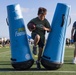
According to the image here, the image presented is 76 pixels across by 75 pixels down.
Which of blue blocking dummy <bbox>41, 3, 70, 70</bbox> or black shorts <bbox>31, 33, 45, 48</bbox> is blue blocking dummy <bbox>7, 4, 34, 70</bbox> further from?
blue blocking dummy <bbox>41, 3, 70, 70</bbox>

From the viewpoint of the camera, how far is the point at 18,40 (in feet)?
26.5

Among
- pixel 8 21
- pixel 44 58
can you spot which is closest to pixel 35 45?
pixel 44 58

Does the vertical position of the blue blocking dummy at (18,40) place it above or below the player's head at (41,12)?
below

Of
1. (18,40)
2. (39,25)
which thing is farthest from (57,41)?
(18,40)

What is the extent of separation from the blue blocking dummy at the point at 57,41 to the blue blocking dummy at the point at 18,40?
0.43 m

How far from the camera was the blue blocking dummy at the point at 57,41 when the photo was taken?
8086 mm

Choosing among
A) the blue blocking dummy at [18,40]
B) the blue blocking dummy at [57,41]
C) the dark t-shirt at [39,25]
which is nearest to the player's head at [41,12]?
the dark t-shirt at [39,25]

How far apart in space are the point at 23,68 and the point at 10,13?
1420 mm

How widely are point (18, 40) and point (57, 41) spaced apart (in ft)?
3.18

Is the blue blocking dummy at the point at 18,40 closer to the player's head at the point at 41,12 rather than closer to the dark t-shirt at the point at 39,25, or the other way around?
the dark t-shirt at the point at 39,25

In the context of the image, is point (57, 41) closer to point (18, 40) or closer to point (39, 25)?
point (39, 25)

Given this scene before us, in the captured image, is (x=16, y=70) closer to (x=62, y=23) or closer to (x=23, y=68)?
(x=23, y=68)

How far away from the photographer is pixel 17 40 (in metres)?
8.08

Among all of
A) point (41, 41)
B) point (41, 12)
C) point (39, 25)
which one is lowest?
point (41, 41)
